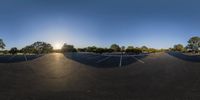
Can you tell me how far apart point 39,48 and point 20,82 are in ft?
401

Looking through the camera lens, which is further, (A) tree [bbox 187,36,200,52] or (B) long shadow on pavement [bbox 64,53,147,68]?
(A) tree [bbox 187,36,200,52]

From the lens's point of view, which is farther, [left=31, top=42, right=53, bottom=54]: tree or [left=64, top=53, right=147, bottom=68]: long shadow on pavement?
[left=31, top=42, right=53, bottom=54]: tree

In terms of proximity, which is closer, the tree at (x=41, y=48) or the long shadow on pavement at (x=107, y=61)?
the long shadow on pavement at (x=107, y=61)

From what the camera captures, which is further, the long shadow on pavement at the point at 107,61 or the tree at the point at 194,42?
the tree at the point at 194,42

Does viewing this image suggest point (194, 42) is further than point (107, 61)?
Yes

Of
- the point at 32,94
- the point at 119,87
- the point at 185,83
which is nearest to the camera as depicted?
the point at 32,94

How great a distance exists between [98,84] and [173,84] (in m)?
5.49

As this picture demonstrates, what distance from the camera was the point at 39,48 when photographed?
453ft

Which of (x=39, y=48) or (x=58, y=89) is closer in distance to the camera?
(x=58, y=89)

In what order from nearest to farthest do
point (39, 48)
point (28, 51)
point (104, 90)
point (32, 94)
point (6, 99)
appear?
point (6, 99) → point (32, 94) → point (104, 90) → point (28, 51) → point (39, 48)

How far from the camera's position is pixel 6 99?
12.9 m

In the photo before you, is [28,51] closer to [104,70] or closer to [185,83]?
[104,70]

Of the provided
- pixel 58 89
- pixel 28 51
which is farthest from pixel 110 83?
pixel 28 51

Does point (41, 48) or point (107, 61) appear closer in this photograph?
point (107, 61)
